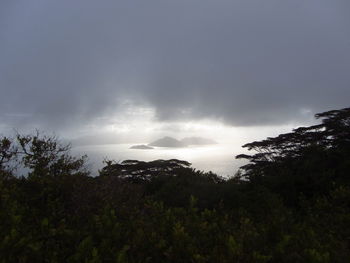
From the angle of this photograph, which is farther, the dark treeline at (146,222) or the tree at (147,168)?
the tree at (147,168)

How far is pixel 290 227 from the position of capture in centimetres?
448

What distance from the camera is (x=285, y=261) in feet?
11.0

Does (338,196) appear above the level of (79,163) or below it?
below

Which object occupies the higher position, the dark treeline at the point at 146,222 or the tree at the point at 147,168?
the tree at the point at 147,168

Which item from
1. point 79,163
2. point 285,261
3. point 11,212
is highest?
point 79,163

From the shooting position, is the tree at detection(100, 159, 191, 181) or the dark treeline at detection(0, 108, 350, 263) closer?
the dark treeline at detection(0, 108, 350, 263)

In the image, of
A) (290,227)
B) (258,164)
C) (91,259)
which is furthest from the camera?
(258,164)

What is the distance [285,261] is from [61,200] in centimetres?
389

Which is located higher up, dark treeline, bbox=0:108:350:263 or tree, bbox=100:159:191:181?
tree, bbox=100:159:191:181

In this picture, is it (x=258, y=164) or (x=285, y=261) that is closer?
(x=285, y=261)

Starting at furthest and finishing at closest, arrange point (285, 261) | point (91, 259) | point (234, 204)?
point (234, 204)
point (285, 261)
point (91, 259)

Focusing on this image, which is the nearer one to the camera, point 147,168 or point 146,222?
point 146,222

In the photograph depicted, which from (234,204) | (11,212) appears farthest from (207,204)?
(11,212)

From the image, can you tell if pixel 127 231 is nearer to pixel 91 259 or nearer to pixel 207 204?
pixel 91 259
